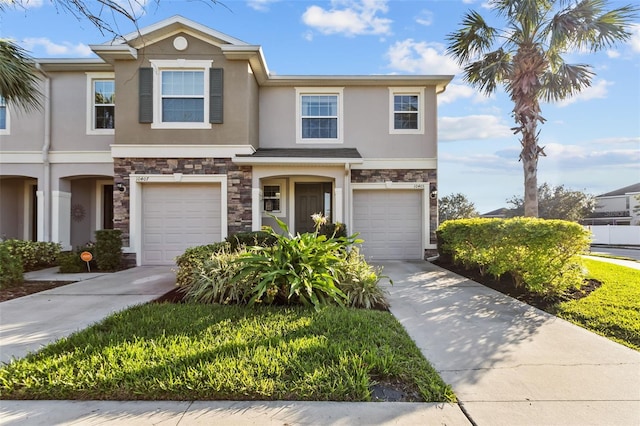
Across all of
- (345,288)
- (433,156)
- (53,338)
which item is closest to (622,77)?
(433,156)

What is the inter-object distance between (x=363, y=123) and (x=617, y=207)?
125 ft

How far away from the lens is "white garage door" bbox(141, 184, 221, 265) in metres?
10.3

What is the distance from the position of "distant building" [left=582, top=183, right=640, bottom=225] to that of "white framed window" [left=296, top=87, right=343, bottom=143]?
103 ft

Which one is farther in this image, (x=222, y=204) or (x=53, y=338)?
(x=222, y=204)

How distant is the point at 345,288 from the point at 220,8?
14.9 feet

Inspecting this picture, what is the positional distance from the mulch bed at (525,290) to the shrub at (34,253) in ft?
36.9

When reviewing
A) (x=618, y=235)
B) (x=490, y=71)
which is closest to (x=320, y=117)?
(x=490, y=71)

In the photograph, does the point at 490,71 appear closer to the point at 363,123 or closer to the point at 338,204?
the point at 363,123

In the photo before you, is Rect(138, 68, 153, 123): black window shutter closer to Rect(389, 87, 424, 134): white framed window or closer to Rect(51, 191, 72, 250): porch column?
Rect(51, 191, 72, 250): porch column

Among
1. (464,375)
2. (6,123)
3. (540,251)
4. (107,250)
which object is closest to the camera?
(464,375)

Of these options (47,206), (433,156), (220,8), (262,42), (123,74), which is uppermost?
(262,42)

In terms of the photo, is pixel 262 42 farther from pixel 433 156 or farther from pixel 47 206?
pixel 47 206

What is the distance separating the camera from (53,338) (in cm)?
409

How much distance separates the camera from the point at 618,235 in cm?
2208
